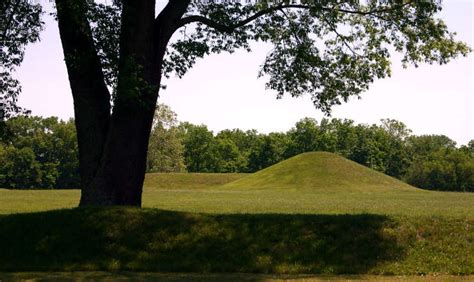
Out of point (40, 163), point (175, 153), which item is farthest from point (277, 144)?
point (40, 163)

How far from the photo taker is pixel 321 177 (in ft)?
261

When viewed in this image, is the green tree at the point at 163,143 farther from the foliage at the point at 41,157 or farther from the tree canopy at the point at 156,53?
the tree canopy at the point at 156,53

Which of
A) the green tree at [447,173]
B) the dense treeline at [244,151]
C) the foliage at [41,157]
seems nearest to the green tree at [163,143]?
the dense treeline at [244,151]

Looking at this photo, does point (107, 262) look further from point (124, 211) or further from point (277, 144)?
point (277, 144)

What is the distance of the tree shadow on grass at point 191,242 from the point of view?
583 inches

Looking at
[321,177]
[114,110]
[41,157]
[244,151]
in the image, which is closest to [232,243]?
[114,110]

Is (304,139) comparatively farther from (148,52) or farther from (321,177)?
(148,52)

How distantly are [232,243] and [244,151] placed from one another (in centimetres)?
15585

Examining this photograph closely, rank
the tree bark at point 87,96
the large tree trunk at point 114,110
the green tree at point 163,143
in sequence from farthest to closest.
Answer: the green tree at point 163,143 < the tree bark at point 87,96 < the large tree trunk at point 114,110

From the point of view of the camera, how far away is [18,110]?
1980 centimetres

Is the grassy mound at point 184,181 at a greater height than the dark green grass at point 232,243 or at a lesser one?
greater

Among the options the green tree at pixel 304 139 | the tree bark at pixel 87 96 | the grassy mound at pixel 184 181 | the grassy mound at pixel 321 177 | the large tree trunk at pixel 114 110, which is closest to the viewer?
the large tree trunk at pixel 114 110

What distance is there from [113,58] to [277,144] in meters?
137

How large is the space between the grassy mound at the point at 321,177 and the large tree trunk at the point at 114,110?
5374cm
